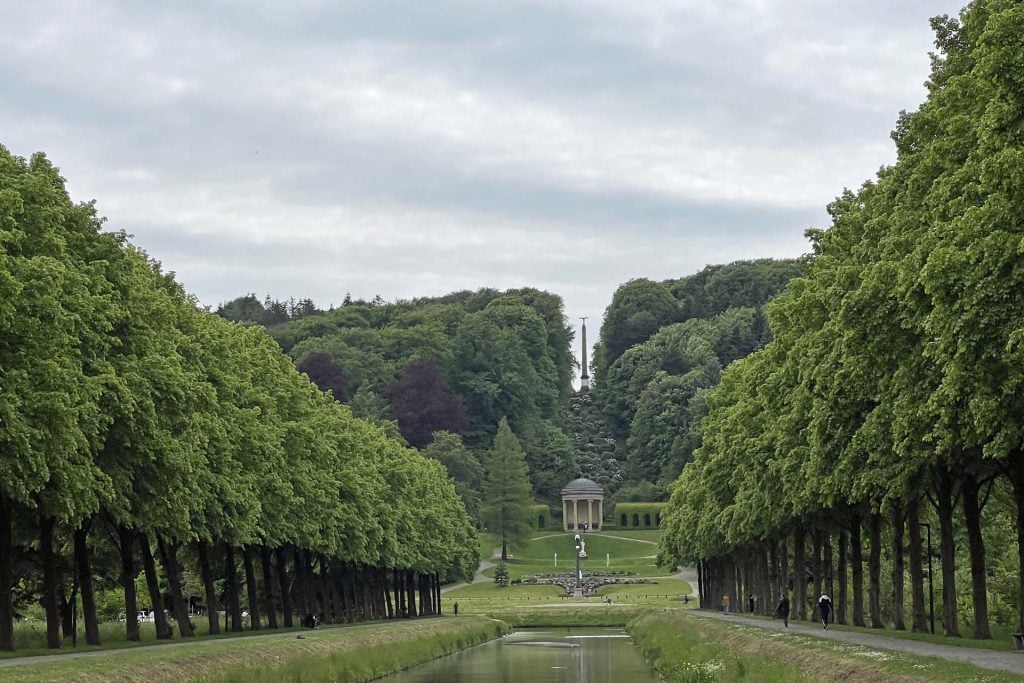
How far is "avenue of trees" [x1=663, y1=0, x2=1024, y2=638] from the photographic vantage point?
28141 mm

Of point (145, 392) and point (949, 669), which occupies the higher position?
point (145, 392)

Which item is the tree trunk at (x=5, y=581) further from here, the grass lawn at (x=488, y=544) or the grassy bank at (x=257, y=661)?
the grass lawn at (x=488, y=544)

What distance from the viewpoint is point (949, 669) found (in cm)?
2716

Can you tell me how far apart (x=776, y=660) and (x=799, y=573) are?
95.6ft

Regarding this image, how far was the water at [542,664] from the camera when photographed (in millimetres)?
51500

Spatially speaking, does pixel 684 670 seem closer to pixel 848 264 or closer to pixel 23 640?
pixel 848 264

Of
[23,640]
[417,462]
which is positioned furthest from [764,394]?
[417,462]

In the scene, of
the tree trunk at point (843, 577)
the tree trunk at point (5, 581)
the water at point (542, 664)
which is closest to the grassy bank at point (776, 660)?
the water at point (542, 664)

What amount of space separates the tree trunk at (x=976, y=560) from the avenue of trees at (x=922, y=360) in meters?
0.06

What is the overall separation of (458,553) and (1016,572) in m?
56.3

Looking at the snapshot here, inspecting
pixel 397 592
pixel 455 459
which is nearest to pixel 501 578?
pixel 455 459

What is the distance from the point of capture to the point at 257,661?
39438 mm

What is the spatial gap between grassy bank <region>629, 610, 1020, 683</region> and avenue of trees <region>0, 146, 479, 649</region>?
1661 cm

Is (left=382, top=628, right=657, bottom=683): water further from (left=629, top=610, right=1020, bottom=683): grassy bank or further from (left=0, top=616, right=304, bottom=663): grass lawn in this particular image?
(left=0, top=616, right=304, bottom=663): grass lawn
